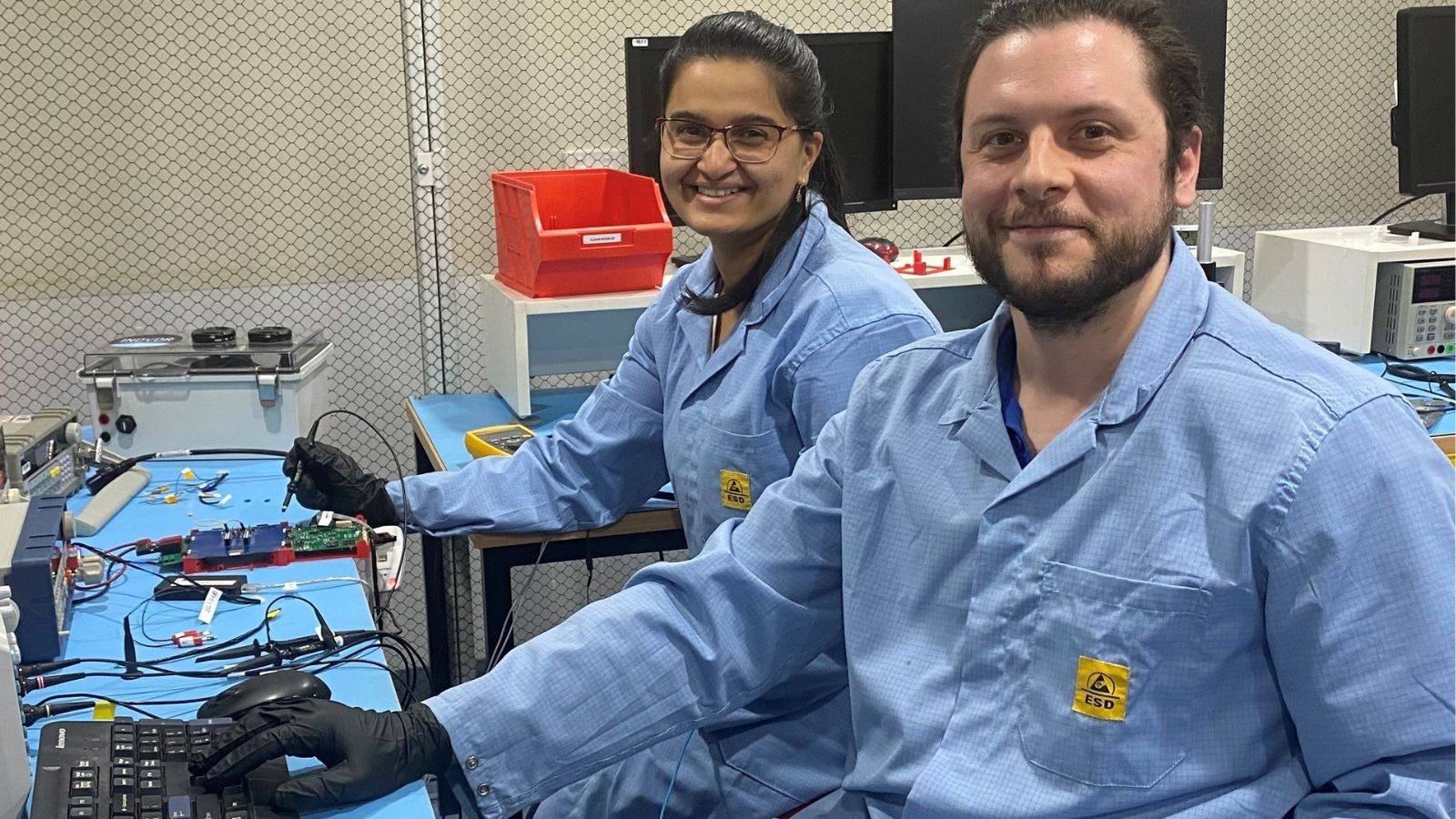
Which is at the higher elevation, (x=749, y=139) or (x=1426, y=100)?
(x=1426, y=100)

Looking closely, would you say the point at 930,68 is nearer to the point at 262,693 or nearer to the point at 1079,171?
the point at 1079,171

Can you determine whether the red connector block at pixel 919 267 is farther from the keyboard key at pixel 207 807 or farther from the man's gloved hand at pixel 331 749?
the keyboard key at pixel 207 807

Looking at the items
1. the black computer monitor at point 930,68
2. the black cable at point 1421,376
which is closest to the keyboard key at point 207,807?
the black computer monitor at point 930,68

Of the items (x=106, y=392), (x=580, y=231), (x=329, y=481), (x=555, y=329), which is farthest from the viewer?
(x=555, y=329)

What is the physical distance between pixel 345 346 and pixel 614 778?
1.66m

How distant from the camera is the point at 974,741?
1088 mm

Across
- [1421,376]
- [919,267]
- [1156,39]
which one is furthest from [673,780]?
[1421,376]

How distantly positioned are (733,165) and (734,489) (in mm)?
429

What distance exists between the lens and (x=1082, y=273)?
109 centimetres

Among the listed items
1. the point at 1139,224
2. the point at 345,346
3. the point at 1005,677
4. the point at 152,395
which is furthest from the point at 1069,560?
the point at 345,346

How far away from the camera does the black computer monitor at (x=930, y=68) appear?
2.65 metres

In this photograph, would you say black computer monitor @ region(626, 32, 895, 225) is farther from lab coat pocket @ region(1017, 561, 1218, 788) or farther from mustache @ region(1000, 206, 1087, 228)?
lab coat pocket @ region(1017, 561, 1218, 788)

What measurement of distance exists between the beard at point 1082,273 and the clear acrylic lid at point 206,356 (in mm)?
1476

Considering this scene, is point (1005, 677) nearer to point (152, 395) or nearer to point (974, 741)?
point (974, 741)
